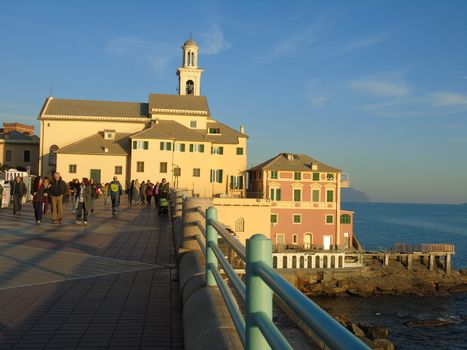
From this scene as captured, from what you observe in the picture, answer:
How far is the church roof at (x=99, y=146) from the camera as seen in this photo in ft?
188

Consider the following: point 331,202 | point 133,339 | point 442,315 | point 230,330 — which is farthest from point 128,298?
point 331,202

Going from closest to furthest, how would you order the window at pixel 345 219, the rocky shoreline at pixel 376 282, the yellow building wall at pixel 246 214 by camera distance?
the yellow building wall at pixel 246 214 → the rocky shoreline at pixel 376 282 → the window at pixel 345 219

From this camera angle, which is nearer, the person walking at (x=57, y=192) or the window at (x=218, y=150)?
the person walking at (x=57, y=192)

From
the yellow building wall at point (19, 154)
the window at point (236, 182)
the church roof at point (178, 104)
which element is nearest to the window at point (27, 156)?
the yellow building wall at point (19, 154)

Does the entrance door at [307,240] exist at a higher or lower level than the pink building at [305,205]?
lower

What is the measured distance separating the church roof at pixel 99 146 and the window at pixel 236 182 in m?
13.1

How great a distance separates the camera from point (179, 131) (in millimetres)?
60750

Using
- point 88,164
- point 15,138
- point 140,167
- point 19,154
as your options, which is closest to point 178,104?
point 140,167

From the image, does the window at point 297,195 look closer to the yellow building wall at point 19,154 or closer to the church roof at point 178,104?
the church roof at point 178,104

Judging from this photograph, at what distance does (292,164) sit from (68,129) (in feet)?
95.1

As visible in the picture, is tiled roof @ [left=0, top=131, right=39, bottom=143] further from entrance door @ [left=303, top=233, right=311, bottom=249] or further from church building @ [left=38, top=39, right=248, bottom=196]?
entrance door @ [left=303, top=233, right=311, bottom=249]

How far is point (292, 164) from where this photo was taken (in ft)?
198

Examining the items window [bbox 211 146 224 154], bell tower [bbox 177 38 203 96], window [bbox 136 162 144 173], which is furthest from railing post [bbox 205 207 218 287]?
bell tower [bbox 177 38 203 96]

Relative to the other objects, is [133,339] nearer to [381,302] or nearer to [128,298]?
[128,298]
